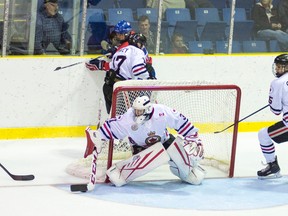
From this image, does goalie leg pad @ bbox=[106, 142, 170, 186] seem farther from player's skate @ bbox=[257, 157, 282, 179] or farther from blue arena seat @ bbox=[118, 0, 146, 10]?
blue arena seat @ bbox=[118, 0, 146, 10]

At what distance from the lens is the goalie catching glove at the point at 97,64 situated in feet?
23.2

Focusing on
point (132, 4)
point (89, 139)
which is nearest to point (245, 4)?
point (132, 4)

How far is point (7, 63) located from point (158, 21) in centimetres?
145

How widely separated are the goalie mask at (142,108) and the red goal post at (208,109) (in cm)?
45

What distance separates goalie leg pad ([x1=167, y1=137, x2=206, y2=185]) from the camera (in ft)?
18.8

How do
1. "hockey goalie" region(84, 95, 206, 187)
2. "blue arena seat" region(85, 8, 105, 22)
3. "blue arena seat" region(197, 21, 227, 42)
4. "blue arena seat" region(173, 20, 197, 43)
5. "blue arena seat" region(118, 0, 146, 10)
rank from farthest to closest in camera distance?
1. "blue arena seat" region(197, 21, 227, 42)
2. "blue arena seat" region(173, 20, 197, 43)
3. "blue arena seat" region(118, 0, 146, 10)
4. "blue arena seat" region(85, 8, 105, 22)
5. "hockey goalie" region(84, 95, 206, 187)

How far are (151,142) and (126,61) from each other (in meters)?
1.18

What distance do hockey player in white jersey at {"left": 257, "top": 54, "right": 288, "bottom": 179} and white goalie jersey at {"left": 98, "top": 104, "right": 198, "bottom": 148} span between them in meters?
0.60

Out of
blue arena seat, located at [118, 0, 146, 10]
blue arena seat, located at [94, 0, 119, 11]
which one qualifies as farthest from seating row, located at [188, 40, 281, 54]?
blue arena seat, located at [94, 0, 119, 11]

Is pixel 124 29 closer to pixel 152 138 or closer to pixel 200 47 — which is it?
pixel 200 47

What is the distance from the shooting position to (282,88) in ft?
19.0

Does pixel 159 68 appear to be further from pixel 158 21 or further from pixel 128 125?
pixel 128 125

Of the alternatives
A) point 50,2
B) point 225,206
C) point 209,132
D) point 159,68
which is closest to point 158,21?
point 159,68

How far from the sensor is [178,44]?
7.77 m
